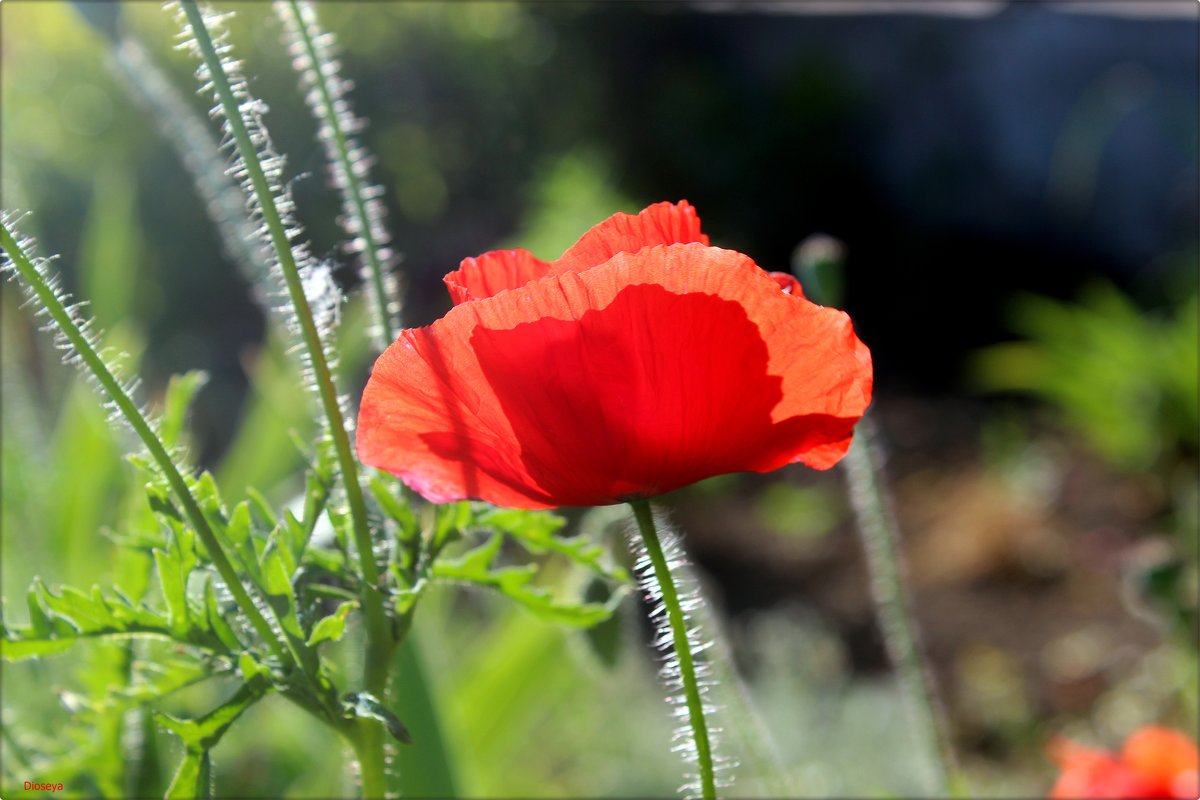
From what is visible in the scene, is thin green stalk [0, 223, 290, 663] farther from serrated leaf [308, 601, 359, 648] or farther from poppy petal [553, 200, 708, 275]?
poppy petal [553, 200, 708, 275]

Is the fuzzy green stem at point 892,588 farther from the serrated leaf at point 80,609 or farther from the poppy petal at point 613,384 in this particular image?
the serrated leaf at point 80,609

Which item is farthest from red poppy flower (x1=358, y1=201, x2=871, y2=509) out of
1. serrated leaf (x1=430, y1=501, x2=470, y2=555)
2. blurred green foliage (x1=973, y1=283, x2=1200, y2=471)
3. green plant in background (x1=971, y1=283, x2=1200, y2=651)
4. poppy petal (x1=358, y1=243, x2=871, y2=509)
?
blurred green foliage (x1=973, y1=283, x2=1200, y2=471)

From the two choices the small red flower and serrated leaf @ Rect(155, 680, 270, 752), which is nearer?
serrated leaf @ Rect(155, 680, 270, 752)

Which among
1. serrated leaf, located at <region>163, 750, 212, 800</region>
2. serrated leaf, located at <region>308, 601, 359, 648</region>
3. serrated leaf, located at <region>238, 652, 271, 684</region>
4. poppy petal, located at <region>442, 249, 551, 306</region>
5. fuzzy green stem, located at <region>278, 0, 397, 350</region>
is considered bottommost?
serrated leaf, located at <region>163, 750, 212, 800</region>

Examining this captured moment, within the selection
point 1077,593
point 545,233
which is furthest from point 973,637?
point 545,233

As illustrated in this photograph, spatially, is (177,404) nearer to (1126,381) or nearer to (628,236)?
(628,236)

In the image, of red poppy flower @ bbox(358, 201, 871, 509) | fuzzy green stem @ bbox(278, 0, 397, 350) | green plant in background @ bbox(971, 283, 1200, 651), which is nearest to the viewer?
red poppy flower @ bbox(358, 201, 871, 509)
